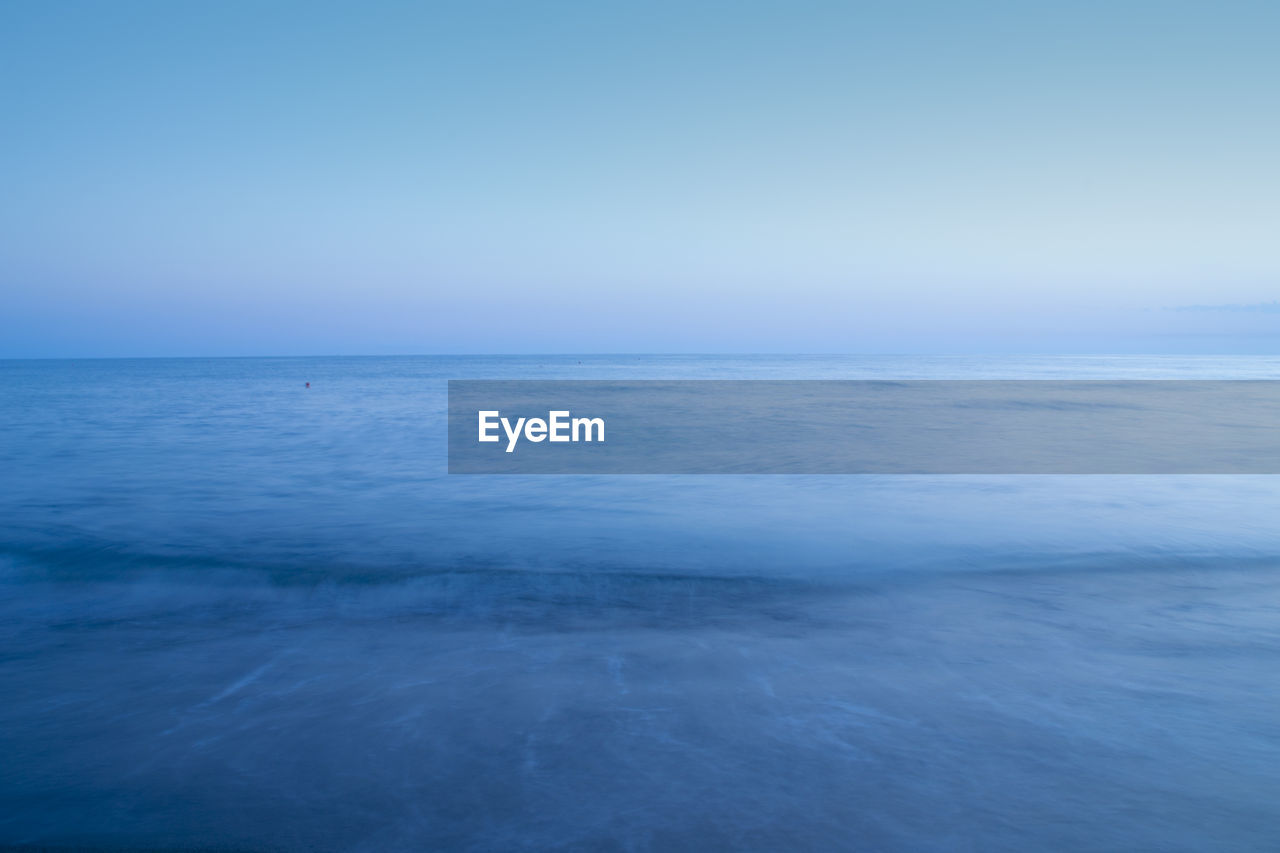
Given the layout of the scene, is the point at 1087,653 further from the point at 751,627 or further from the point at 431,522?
the point at 431,522

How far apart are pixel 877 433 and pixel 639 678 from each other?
62.2 ft

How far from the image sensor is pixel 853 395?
4072 centimetres

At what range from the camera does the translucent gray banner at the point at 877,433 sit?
52.7ft

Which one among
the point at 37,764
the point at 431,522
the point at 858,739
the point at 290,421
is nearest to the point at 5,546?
the point at 431,522

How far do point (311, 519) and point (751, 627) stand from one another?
708 cm

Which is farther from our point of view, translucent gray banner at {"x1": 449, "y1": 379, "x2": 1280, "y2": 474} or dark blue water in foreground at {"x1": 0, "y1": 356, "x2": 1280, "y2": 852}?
translucent gray banner at {"x1": 449, "y1": 379, "x2": 1280, "y2": 474}

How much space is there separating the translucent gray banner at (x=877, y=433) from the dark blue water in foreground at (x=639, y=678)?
4791 millimetres

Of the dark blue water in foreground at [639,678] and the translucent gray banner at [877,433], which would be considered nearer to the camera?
the dark blue water in foreground at [639,678]

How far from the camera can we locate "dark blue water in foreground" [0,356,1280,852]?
3689 millimetres

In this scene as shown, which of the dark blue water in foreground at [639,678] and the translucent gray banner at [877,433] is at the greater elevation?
the translucent gray banner at [877,433]

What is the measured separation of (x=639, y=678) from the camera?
17.1 ft

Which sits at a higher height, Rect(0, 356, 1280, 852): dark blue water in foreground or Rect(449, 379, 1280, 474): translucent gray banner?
Rect(449, 379, 1280, 474): translucent gray banner

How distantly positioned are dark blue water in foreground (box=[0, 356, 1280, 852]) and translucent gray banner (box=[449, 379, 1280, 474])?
4.79m

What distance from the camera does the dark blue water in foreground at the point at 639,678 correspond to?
3.69 metres
